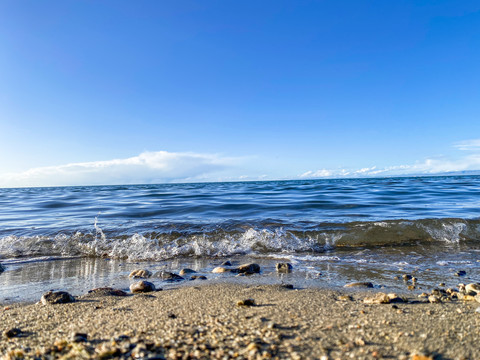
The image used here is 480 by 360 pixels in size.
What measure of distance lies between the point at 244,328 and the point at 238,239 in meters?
5.10

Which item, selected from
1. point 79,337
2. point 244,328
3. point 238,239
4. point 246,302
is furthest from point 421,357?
point 238,239

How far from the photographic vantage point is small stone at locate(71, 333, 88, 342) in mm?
2257

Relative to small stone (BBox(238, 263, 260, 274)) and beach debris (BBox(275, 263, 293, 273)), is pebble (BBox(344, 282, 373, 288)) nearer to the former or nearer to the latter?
beach debris (BBox(275, 263, 293, 273))

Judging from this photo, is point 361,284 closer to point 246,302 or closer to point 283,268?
point 283,268

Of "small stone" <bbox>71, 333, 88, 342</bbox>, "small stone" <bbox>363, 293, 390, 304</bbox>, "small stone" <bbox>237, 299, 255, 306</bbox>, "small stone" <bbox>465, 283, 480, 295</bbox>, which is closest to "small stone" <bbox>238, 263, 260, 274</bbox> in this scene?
"small stone" <bbox>237, 299, 255, 306</bbox>

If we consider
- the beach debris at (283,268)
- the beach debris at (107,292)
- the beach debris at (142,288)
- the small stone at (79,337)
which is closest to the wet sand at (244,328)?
the small stone at (79,337)

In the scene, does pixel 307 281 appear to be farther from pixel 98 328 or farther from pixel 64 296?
pixel 64 296

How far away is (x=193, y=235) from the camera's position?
786 cm

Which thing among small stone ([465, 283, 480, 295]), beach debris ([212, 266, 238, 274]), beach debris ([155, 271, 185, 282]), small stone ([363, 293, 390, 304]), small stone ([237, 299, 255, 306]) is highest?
small stone ([237, 299, 255, 306])

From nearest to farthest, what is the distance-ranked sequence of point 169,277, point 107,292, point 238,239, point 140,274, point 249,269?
point 107,292
point 169,277
point 140,274
point 249,269
point 238,239

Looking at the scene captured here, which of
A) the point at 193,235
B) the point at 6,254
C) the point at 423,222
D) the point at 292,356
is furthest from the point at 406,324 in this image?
the point at 6,254

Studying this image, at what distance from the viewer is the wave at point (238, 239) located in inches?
273

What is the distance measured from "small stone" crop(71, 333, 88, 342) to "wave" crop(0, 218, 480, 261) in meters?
4.23

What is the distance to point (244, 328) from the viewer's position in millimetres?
2441
